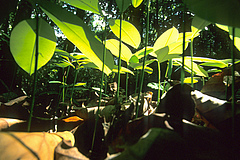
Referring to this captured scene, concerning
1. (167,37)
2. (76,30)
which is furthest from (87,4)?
(167,37)

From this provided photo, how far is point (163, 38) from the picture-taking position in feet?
1.34

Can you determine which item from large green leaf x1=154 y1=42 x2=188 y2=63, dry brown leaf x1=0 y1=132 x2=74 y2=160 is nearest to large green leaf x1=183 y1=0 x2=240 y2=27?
large green leaf x1=154 y1=42 x2=188 y2=63

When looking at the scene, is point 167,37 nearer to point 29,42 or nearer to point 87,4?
point 87,4

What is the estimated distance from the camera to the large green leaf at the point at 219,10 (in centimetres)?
19

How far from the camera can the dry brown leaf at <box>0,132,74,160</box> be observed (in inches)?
6.4

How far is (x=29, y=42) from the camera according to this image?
311mm

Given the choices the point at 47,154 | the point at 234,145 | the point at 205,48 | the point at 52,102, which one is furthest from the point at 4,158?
the point at 205,48

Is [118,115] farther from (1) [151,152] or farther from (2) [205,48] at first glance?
(2) [205,48]

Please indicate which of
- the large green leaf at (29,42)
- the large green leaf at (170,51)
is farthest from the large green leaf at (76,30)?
the large green leaf at (170,51)

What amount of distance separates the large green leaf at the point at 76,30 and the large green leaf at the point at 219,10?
0.17 m

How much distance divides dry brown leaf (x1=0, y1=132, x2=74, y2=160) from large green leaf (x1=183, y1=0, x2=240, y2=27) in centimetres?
27

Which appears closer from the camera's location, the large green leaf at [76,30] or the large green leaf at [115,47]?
the large green leaf at [76,30]

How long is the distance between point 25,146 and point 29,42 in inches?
8.4

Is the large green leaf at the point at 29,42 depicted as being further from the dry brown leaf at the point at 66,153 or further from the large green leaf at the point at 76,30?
the dry brown leaf at the point at 66,153
